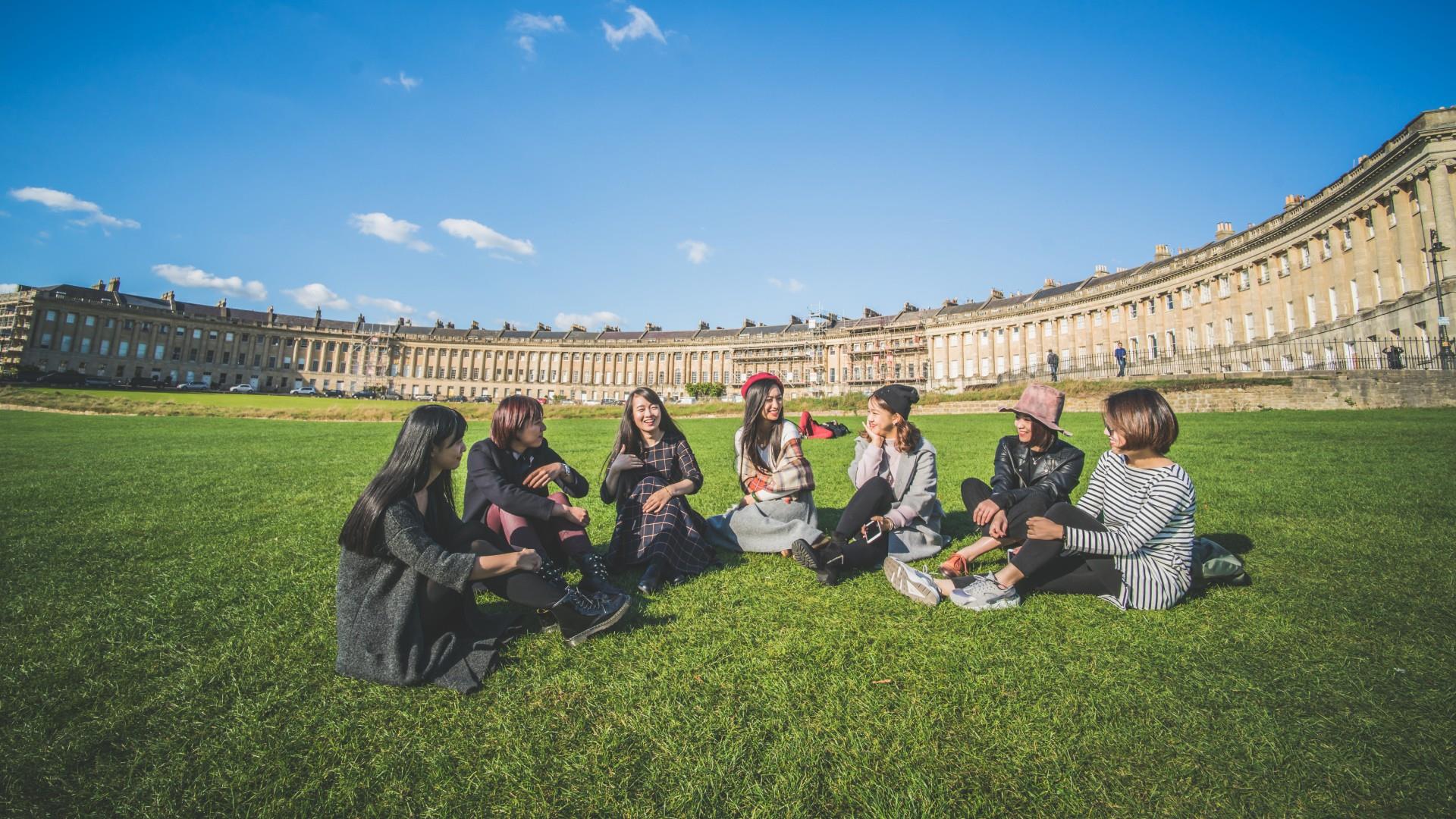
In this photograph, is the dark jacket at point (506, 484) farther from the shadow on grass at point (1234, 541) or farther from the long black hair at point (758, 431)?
the shadow on grass at point (1234, 541)

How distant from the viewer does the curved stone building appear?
92.6 ft

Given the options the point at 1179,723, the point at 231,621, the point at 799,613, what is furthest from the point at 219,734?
the point at 1179,723

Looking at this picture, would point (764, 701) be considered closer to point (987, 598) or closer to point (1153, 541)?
point (987, 598)

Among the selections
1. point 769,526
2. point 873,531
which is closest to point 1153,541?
point 873,531

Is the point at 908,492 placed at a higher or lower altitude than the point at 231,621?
higher

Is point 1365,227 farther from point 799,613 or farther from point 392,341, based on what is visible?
point 392,341

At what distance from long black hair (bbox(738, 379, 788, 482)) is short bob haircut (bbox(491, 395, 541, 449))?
177 cm

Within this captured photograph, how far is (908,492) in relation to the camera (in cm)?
520

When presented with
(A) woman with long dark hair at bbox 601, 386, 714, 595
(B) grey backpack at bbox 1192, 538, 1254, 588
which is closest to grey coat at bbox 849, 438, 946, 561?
(A) woman with long dark hair at bbox 601, 386, 714, 595

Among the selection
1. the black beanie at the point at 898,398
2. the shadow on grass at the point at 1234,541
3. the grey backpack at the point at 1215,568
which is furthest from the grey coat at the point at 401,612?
the shadow on grass at the point at 1234,541

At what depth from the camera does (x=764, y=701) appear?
109 inches

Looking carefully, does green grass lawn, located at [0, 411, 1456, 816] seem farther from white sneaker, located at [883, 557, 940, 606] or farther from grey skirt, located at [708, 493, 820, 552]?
grey skirt, located at [708, 493, 820, 552]

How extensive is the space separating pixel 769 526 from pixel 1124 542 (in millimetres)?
2588

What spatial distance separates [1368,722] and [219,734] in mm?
4875
